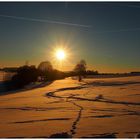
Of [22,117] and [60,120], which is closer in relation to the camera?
[60,120]

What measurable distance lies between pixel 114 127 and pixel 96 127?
33 cm

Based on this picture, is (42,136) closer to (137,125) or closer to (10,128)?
(10,128)

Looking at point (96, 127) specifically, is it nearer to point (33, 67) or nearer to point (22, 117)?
point (22, 117)

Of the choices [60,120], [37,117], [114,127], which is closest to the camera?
[114,127]

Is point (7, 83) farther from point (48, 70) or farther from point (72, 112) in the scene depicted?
point (72, 112)

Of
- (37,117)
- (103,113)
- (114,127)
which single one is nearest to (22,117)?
(37,117)

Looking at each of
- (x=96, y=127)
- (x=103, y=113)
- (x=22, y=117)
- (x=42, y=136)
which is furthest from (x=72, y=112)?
(x=42, y=136)

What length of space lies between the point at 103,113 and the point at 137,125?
173 centimetres

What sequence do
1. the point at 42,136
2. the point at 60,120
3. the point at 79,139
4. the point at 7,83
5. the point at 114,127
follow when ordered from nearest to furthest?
the point at 79,139 < the point at 42,136 < the point at 114,127 < the point at 60,120 < the point at 7,83

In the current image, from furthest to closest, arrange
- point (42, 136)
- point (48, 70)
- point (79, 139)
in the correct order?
point (48, 70)
point (42, 136)
point (79, 139)

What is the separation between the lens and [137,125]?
592 cm

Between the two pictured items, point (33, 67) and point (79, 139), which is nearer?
point (79, 139)

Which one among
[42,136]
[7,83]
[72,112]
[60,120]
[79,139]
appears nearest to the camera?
[79,139]

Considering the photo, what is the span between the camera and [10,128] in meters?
5.93
